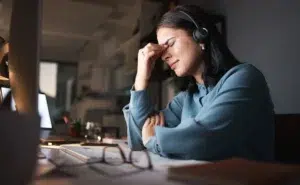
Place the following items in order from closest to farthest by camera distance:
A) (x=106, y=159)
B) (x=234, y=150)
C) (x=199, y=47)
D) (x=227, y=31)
A: (x=106, y=159)
(x=234, y=150)
(x=199, y=47)
(x=227, y=31)

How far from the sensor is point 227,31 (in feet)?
2.66

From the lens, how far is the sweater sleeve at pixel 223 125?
446 mm

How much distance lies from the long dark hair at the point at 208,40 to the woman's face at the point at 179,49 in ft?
0.04

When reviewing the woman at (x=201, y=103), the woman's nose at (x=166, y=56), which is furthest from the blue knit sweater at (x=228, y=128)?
the woman's nose at (x=166, y=56)

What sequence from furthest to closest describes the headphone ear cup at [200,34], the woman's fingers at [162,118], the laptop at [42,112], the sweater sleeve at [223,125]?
the woman's fingers at [162,118] → the headphone ear cup at [200,34] → the sweater sleeve at [223,125] → the laptop at [42,112]

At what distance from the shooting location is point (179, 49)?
2.22 feet

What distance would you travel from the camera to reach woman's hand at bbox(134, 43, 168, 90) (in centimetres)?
72

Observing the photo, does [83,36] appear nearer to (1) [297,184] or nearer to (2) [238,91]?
(2) [238,91]

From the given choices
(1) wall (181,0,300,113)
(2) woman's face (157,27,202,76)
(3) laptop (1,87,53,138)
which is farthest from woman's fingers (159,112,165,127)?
(3) laptop (1,87,53,138)

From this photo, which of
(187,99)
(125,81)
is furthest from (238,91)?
(125,81)

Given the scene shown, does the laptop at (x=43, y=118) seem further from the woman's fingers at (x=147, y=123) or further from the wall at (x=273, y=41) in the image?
the wall at (x=273, y=41)

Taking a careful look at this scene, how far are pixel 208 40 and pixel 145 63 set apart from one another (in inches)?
6.2

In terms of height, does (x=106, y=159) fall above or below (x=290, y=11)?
below

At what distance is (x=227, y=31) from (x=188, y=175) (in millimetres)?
615
